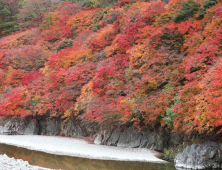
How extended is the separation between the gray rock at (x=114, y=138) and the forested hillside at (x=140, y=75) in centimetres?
162

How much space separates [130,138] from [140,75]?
17.0ft

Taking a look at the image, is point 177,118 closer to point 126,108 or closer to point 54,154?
point 126,108

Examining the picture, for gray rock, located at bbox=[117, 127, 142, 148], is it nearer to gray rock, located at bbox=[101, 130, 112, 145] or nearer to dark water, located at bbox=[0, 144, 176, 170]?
gray rock, located at bbox=[101, 130, 112, 145]

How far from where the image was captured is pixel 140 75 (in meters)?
18.6

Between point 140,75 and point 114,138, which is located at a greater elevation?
point 140,75

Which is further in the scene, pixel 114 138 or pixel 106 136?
pixel 106 136

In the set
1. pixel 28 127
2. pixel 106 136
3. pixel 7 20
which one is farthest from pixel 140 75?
pixel 7 20

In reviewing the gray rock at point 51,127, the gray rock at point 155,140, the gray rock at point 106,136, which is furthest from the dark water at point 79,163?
the gray rock at point 51,127

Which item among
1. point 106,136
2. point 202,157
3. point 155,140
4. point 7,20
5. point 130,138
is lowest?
point 106,136

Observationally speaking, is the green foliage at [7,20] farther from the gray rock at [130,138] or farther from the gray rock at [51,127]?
the gray rock at [130,138]

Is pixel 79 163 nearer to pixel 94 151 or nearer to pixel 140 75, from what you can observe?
pixel 94 151

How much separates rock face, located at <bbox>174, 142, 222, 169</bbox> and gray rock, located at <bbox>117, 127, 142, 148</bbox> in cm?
549

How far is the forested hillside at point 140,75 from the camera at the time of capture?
44.0ft

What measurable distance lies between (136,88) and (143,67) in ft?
6.22
